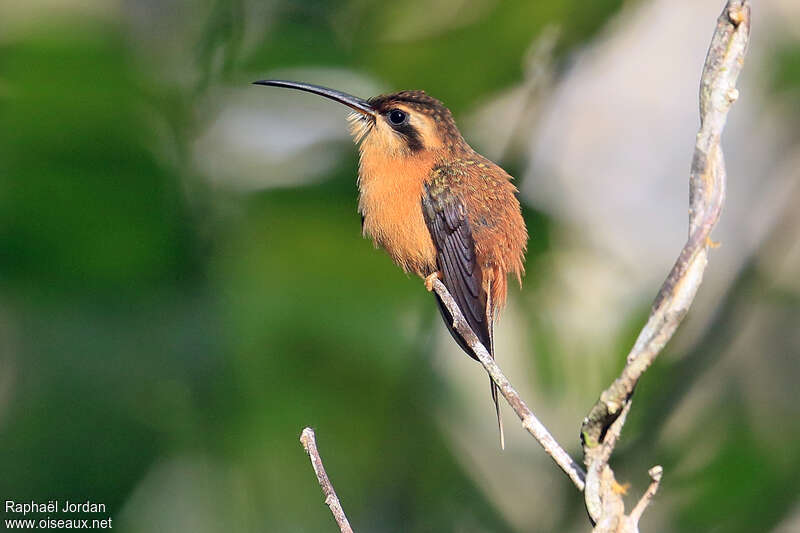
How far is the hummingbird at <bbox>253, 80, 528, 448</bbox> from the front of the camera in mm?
2174

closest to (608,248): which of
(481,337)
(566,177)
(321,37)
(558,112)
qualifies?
(566,177)

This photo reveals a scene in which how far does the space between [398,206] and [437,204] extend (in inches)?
5.0

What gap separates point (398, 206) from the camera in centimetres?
236

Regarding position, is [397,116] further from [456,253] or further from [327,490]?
[327,490]

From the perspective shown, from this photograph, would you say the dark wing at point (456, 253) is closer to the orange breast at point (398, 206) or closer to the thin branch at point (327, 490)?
the orange breast at point (398, 206)

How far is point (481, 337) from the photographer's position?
2.15 meters

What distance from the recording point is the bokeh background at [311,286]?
3967mm

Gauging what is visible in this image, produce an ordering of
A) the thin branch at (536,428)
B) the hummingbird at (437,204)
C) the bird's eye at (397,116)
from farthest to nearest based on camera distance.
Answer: the bird's eye at (397,116), the hummingbird at (437,204), the thin branch at (536,428)

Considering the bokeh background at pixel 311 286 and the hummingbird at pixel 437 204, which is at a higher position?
the hummingbird at pixel 437 204

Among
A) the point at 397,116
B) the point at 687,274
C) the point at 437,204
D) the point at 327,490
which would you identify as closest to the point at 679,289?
the point at 687,274

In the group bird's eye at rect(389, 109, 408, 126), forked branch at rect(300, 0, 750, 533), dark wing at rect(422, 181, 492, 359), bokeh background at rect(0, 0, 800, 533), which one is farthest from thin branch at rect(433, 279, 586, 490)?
bokeh background at rect(0, 0, 800, 533)

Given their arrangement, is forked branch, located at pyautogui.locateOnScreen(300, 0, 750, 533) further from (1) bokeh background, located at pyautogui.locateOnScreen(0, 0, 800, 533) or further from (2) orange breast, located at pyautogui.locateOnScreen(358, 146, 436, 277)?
(1) bokeh background, located at pyautogui.locateOnScreen(0, 0, 800, 533)

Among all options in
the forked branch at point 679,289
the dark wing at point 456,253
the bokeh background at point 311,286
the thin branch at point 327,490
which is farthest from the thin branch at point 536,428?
the bokeh background at point 311,286

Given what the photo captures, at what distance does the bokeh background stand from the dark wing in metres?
1.59
